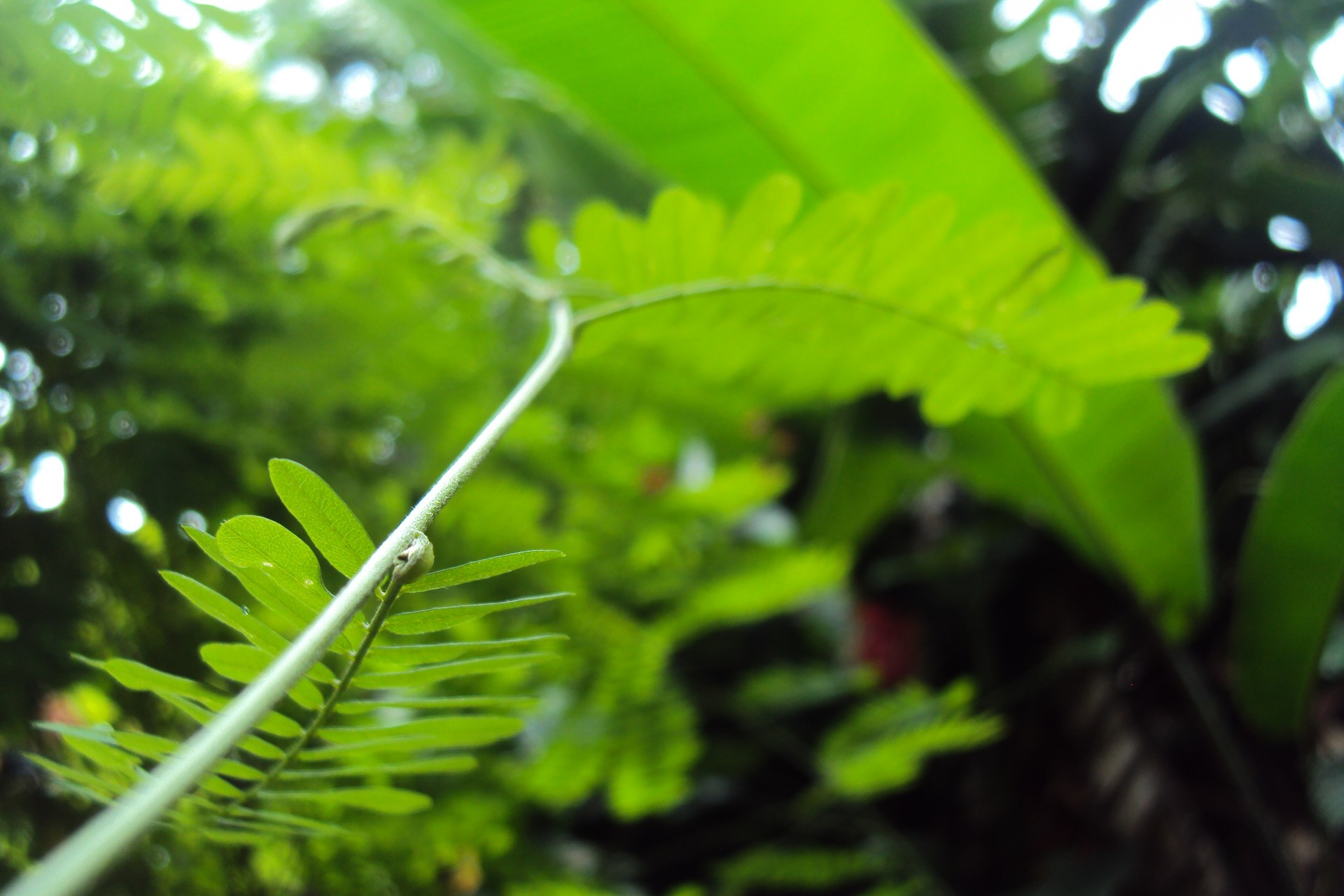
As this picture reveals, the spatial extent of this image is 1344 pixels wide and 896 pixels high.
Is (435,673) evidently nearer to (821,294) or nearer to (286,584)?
(286,584)

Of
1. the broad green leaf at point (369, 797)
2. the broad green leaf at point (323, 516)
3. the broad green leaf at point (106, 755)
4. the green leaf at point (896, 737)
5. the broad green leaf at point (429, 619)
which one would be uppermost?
the broad green leaf at point (323, 516)

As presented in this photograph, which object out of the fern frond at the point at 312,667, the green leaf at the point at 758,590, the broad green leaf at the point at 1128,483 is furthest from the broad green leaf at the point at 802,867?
the fern frond at the point at 312,667

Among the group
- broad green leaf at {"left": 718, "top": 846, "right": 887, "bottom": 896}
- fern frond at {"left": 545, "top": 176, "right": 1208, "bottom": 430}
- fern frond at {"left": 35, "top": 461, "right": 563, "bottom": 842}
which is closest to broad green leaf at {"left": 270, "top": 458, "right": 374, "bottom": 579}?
fern frond at {"left": 35, "top": 461, "right": 563, "bottom": 842}

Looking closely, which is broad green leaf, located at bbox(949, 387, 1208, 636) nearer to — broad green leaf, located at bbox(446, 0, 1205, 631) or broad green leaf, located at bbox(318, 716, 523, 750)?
broad green leaf, located at bbox(446, 0, 1205, 631)

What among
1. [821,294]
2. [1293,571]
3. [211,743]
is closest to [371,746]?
[211,743]

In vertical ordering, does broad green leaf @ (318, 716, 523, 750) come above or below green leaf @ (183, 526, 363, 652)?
below

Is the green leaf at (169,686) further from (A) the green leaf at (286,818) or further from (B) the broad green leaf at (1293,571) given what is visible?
(B) the broad green leaf at (1293,571)

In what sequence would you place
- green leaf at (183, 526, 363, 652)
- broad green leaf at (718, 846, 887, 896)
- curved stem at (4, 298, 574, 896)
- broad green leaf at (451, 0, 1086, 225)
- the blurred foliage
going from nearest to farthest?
curved stem at (4, 298, 574, 896) < green leaf at (183, 526, 363, 652) < the blurred foliage < broad green leaf at (451, 0, 1086, 225) < broad green leaf at (718, 846, 887, 896)

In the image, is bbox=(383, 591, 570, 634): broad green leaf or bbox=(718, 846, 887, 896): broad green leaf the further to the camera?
bbox=(718, 846, 887, 896): broad green leaf
